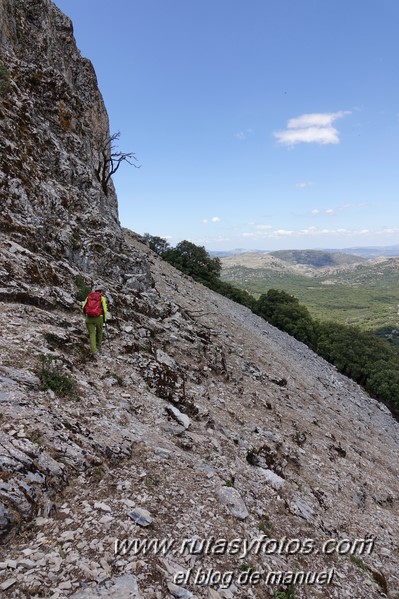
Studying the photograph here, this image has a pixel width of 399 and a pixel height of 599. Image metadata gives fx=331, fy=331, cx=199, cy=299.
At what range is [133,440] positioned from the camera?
948 centimetres

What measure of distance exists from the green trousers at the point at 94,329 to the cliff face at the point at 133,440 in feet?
1.43

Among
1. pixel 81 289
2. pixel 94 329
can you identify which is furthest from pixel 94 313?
pixel 81 289

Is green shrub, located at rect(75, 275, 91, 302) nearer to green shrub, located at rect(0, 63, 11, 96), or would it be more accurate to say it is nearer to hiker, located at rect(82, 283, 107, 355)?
hiker, located at rect(82, 283, 107, 355)

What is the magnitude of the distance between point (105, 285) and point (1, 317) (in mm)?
7521

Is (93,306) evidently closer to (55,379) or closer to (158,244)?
(55,379)

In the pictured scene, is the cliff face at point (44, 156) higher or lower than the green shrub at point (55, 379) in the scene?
higher

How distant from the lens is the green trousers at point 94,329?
12.6 meters

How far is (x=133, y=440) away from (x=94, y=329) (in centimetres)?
493

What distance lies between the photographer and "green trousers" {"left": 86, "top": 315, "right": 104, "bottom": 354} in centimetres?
1262

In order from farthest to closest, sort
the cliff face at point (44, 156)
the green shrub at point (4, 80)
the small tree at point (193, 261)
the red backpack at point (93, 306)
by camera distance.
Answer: the small tree at point (193, 261)
the green shrub at point (4, 80)
the cliff face at point (44, 156)
the red backpack at point (93, 306)

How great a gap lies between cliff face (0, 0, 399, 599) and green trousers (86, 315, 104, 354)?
0.43 metres

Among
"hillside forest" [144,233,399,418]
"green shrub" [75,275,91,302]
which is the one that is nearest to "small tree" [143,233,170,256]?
"hillside forest" [144,233,399,418]

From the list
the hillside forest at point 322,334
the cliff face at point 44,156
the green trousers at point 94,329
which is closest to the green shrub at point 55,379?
the green trousers at point 94,329

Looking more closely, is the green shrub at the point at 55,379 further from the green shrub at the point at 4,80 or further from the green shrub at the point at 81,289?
the green shrub at the point at 4,80
